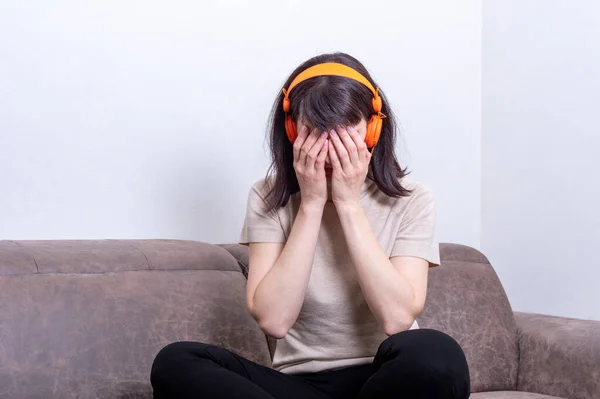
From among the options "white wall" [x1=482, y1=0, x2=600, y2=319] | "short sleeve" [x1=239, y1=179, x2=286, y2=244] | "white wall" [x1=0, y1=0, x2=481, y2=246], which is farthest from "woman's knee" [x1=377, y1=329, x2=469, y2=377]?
"white wall" [x1=482, y1=0, x2=600, y2=319]

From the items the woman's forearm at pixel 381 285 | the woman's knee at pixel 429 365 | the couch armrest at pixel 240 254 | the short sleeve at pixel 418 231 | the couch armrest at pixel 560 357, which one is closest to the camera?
the woman's knee at pixel 429 365

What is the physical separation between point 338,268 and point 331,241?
2.3 inches

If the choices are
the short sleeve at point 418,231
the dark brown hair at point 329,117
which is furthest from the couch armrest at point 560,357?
the dark brown hair at point 329,117

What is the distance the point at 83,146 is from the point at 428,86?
1.16m

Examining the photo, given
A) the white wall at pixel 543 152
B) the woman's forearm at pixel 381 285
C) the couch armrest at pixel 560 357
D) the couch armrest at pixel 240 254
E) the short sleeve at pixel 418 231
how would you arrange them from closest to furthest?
the woman's forearm at pixel 381 285
the short sleeve at pixel 418 231
the couch armrest at pixel 560 357
the couch armrest at pixel 240 254
the white wall at pixel 543 152

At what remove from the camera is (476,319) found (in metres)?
2.04

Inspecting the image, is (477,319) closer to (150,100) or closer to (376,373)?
(376,373)

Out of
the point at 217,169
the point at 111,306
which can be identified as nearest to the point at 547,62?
the point at 217,169

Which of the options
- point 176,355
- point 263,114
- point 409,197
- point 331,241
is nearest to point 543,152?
point 263,114

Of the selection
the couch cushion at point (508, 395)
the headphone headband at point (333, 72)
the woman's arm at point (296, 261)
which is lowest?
the couch cushion at point (508, 395)

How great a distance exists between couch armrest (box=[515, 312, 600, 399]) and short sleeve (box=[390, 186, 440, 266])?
0.48m

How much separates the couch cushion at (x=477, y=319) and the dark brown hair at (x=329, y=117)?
516 mm

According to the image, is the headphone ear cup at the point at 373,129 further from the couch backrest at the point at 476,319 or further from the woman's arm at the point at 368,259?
the couch backrest at the point at 476,319

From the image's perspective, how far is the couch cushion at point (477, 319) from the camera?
6.54ft
